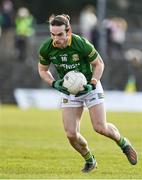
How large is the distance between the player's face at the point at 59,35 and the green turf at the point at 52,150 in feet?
6.57

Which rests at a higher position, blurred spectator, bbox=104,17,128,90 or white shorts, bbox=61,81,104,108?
white shorts, bbox=61,81,104,108

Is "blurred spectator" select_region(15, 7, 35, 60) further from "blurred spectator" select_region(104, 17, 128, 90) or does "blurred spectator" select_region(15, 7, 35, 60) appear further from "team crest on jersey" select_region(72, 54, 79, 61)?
"team crest on jersey" select_region(72, 54, 79, 61)

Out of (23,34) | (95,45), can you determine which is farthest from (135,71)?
(23,34)

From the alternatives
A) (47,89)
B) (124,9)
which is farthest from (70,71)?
(124,9)

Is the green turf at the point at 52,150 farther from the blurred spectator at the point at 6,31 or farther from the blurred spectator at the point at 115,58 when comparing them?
the blurred spectator at the point at 6,31

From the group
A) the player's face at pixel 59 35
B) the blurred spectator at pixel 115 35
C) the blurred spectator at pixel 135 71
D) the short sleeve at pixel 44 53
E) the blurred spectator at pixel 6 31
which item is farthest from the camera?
the blurred spectator at pixel 135 71

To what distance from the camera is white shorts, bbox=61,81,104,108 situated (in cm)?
1442

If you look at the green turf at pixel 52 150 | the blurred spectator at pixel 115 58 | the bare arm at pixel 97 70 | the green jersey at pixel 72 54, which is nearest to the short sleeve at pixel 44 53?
the green jersey at pixel 72 54

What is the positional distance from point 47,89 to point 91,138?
1333cm

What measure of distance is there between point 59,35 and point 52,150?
5162mm

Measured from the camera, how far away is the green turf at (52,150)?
1422cm

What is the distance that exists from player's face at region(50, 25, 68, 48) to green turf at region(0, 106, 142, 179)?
6.57ft

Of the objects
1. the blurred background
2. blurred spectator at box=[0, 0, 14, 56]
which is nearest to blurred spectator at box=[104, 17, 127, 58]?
the blurred background

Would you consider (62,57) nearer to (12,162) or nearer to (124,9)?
(12,162)
